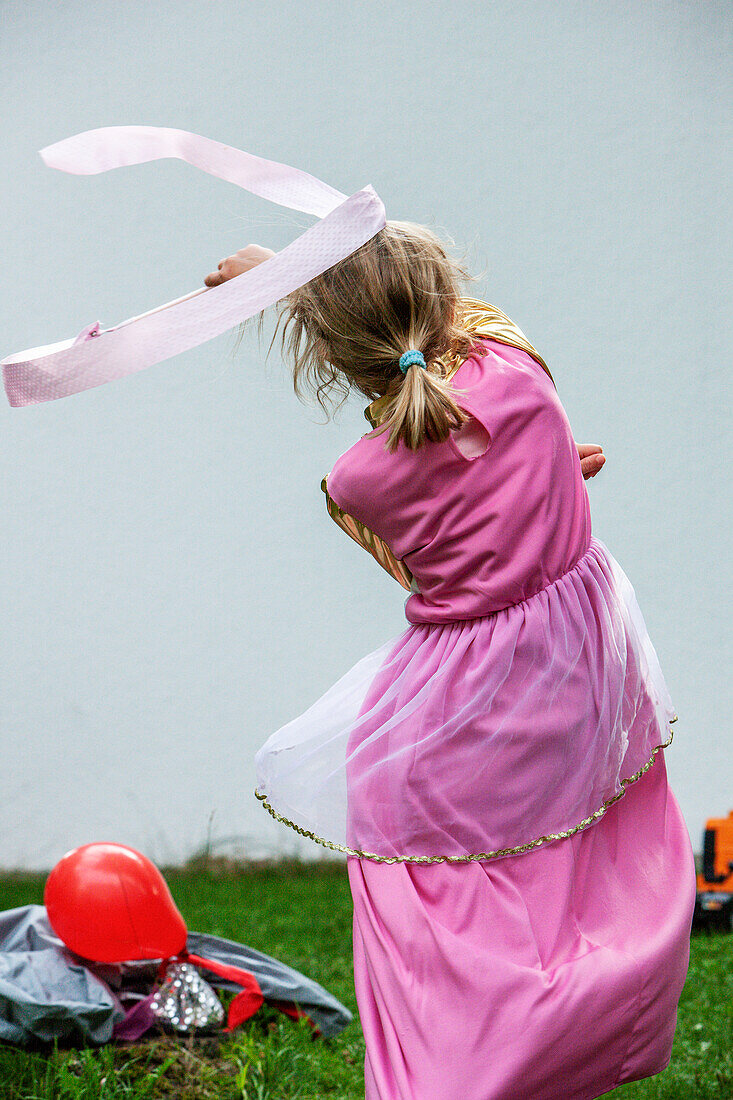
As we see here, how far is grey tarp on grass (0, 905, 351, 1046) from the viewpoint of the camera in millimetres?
2061

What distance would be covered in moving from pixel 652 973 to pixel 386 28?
344 centimetres

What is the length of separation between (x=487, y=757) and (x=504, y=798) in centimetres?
6

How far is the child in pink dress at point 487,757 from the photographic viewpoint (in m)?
1.22

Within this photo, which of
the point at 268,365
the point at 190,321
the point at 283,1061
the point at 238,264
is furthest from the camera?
the point at 268,365

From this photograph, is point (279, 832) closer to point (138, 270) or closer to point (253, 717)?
point (253, 717)

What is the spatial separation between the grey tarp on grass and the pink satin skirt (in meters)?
1.02

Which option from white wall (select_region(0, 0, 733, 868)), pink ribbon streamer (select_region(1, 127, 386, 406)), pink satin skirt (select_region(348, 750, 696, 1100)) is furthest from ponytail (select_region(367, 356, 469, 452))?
white wall (select_region(0, 0, 733, 868))

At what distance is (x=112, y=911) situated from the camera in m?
2.19

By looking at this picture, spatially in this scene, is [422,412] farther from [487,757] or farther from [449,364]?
[487,757]

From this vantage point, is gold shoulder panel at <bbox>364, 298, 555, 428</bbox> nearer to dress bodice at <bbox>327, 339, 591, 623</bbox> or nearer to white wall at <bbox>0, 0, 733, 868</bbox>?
dress bodice at <bbox>327, 339, 591, 623</bbox>

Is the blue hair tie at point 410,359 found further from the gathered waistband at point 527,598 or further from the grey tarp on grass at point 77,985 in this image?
the grey tarp on grass at point 77,985

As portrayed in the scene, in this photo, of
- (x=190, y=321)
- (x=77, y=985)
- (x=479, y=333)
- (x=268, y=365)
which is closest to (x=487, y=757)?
(x=479, y=333)

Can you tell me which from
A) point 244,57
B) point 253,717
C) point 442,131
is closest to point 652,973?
point 253,717
